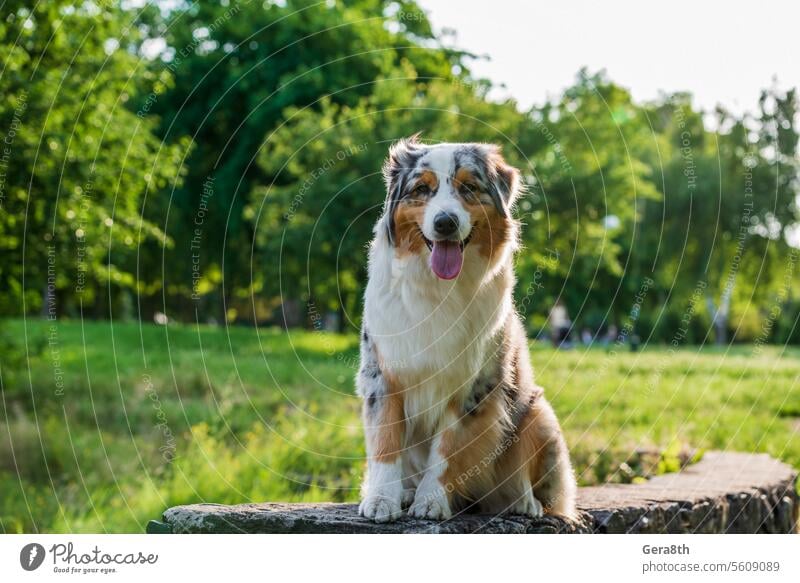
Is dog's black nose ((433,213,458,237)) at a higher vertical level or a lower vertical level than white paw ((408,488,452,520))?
higher

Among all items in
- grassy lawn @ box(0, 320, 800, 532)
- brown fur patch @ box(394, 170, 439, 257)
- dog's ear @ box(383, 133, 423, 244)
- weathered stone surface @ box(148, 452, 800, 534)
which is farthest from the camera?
grassy lawn @ box(0, 320, 800, 532)

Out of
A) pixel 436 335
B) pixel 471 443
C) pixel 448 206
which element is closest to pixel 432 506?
pixel 471 443

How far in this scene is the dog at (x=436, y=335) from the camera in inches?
168

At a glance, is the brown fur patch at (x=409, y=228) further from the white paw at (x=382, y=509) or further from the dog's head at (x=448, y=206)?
the white paw at (x=382, y=509)

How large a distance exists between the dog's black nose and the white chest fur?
28 centimetres

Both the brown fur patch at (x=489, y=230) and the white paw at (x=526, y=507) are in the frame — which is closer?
the brown fur patch at (x=489, y=230)

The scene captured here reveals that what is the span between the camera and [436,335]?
4.39m

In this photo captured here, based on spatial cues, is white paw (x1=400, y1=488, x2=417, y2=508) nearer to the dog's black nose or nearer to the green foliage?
the dog's black nose

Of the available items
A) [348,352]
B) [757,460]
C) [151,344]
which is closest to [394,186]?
[757,460]

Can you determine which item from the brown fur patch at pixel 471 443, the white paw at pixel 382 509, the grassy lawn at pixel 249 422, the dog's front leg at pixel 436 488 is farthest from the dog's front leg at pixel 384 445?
the grassy lawn at pixel 249 422

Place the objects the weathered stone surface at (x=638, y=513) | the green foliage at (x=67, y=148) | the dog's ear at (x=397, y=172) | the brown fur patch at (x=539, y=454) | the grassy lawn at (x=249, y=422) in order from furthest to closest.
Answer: the green foliage at (x=67, y=148)
the grassy lawn at (x=249, y=422)
the brown fur patch at (x=539, y=454)
the weathered stone surface at (x=638, y=513)
the dog's ear at (x=397, y=172)

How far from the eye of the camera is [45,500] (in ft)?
32.9

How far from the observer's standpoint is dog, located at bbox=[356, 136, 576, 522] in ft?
14.0

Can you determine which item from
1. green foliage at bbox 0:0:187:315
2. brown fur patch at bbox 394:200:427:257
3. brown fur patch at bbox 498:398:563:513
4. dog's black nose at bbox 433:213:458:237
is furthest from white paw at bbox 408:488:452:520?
green foliage at bbox 0:0:187:315
